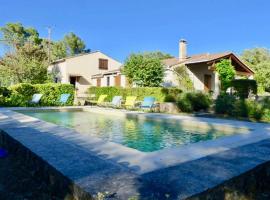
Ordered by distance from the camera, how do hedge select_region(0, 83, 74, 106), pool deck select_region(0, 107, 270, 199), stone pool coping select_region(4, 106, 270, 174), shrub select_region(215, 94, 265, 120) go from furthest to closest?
hedge select_region(0, 83, 74, 106) → shrub select_region(215, 94, 265, 120) → stone pool coping select_region(4, 106, 270, 174) → pool deck select_region(0, 107, 270, 199)

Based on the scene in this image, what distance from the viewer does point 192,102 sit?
15922mm

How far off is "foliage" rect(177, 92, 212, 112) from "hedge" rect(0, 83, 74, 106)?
8796mm

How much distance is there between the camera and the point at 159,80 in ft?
81.4

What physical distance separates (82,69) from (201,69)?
1459 cm

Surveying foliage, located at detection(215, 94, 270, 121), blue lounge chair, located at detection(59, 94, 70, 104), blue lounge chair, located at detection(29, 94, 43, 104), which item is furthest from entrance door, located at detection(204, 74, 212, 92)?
blue lounge chair, located at detection(29, 94, 43, 104)

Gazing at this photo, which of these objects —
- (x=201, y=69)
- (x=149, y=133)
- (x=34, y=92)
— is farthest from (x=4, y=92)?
(x=201, y=69)

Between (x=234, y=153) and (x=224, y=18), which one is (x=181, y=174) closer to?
(x=234, y=153)

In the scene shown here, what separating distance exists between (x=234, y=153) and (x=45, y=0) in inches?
1182

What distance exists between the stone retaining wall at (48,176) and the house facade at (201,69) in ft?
74.6

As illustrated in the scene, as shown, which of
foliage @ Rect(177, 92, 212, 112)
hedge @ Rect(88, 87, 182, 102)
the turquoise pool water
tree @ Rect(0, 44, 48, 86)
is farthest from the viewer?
tree @ Rect(0, 44, 48, 86)

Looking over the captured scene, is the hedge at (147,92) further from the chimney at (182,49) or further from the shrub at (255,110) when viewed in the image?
the chimney at (182,49)

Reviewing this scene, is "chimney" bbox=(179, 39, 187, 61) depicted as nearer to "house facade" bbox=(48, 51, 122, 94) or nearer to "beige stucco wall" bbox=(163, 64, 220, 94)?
"beige stucco wall" bbox=(163, 64, 220, 94)

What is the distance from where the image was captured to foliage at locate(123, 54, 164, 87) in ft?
79.8

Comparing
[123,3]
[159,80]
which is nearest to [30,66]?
[123,3]
